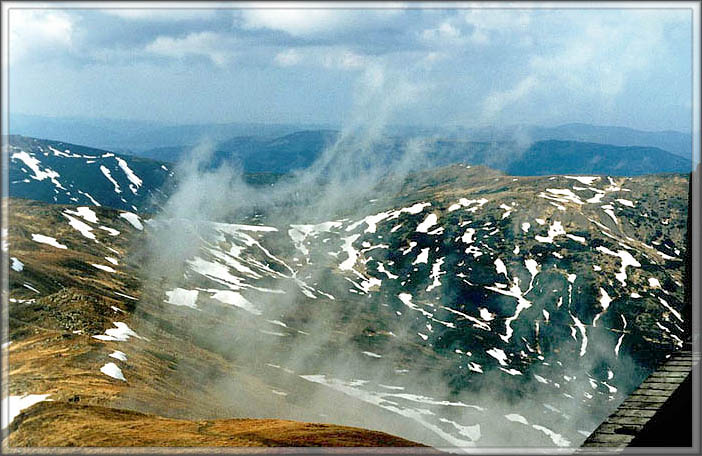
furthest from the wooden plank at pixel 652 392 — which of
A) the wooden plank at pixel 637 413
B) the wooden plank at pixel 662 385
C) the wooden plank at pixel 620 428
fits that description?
the wooden plank at pixel 620 428

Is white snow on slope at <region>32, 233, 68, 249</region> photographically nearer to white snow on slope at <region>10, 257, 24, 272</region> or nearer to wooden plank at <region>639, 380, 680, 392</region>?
white snow on slope at <region>10, 257, 24, 272</region>

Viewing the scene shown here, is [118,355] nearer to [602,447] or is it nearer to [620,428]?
[620,428]

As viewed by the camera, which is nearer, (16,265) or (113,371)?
(113,371)

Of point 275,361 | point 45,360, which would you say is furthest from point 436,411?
point 45,360


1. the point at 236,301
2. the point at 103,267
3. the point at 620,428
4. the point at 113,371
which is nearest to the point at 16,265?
the point at 103,267

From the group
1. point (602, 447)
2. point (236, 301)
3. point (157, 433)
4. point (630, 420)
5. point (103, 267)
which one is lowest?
point (236, 301)

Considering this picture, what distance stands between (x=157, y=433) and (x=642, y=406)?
3462 centimetres

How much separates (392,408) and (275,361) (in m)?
30.8

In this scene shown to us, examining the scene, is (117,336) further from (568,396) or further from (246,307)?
(568,396)

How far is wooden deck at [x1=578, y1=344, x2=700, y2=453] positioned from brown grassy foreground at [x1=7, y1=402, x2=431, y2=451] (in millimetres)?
22307

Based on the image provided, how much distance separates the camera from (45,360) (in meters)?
73.9

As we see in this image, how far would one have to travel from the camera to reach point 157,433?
140ft

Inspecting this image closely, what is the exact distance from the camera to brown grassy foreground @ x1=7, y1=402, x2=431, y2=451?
3900 cm

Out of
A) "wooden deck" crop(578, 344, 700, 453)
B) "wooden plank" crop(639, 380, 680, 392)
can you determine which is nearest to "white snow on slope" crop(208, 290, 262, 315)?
"wooden deck" crop(578, 344, 700, 453)
